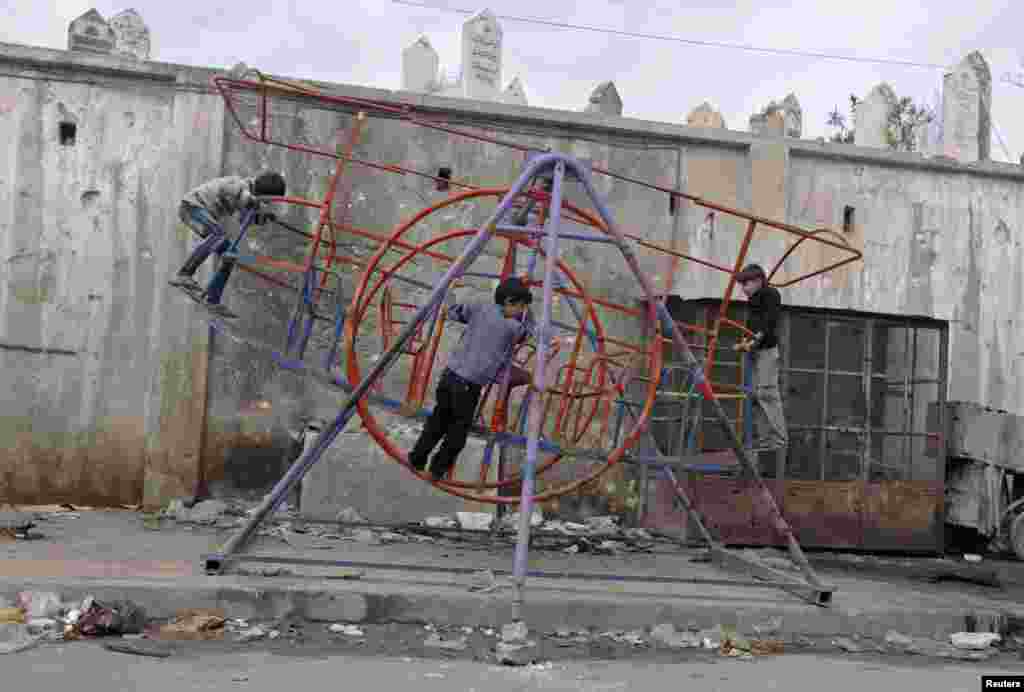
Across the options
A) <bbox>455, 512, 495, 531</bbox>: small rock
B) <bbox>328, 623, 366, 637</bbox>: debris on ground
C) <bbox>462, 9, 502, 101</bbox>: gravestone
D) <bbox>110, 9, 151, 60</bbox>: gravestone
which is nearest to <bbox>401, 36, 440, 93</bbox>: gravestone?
<bbox>462, 9, 502, 101</bbox>: gravestone

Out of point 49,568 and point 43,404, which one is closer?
point 49,568

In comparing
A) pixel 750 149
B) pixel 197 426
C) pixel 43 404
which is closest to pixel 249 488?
pixel 197 426

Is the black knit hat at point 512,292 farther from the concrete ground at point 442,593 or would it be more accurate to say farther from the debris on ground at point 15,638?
the debris on ground at point 15,638

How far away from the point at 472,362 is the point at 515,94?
721 centimetres

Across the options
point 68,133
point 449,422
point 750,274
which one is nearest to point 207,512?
point 449,422

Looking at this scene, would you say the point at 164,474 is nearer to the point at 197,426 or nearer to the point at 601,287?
the point at 197,426

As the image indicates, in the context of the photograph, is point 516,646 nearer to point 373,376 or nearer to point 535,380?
point 535,380

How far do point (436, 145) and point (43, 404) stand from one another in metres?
4.37

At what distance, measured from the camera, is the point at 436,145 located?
10.8m

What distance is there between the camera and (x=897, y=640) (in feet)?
21.5

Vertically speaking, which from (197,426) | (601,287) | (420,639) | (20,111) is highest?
(20,111)

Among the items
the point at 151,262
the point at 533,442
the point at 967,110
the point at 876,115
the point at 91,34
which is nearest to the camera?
the point at 533,442

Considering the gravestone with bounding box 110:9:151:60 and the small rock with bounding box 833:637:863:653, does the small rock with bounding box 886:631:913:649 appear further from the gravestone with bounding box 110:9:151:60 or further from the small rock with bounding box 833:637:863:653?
the gravestone with bounding box 110:9:151:60

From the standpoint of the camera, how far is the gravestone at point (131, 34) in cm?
1096
